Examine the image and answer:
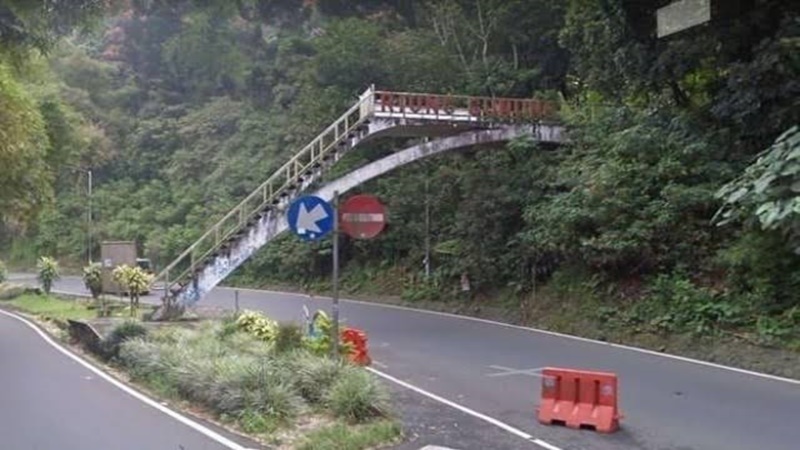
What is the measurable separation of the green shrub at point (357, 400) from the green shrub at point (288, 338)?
299cm

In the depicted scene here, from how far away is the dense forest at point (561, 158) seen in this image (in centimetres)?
1758

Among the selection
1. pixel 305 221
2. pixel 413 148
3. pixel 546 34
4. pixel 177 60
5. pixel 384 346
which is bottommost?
pixel 384 346

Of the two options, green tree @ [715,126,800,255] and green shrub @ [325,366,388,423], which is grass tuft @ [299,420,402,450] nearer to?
green shrub @ [325,366,388,423]

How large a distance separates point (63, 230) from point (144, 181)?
22.9 ft

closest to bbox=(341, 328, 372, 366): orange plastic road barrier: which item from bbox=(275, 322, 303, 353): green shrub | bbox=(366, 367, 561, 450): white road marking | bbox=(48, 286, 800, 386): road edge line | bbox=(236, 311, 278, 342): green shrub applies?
bbox=(366, 367, 561, 450): white road marking

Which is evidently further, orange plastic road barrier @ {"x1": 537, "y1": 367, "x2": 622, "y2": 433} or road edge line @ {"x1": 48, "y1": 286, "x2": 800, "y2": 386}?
road edge line @ {"x1": 48, "y1": 286, "x2": 800, "y2": 386}

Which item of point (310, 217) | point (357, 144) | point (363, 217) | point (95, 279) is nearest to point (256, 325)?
point (310, 217)

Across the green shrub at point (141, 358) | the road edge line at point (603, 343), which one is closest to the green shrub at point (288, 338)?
the green shrub at point (141, 358)

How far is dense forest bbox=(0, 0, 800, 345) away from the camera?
17.6 metres

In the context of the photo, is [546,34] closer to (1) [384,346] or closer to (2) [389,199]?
(2) [389,199]

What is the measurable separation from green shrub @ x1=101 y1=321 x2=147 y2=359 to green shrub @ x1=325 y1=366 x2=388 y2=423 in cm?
772

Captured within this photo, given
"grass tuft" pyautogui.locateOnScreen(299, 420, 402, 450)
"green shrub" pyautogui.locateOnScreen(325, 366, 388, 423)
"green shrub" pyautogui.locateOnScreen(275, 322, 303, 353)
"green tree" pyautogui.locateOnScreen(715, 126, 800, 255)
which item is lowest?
"grass tuft" pyautogui.locateOnScreen(299, 420, 402, 450)

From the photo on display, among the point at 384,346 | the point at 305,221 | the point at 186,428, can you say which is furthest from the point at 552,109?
the point at 186,428

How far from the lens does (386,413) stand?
11.1 m
